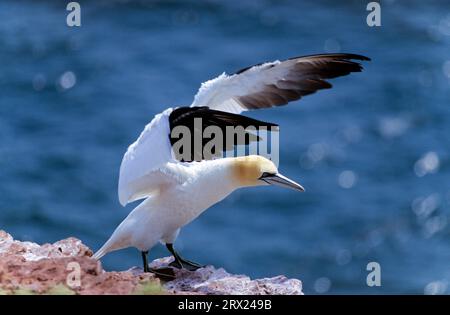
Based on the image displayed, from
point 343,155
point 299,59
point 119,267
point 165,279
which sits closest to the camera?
point 165,279

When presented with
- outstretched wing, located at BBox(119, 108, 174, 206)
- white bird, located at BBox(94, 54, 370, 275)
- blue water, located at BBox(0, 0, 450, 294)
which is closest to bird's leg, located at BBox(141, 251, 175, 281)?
white bird, located at BBox(94, 54, 370, 275)

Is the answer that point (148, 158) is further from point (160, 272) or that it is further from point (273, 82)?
point (273, 82)

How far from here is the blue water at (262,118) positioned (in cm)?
2094

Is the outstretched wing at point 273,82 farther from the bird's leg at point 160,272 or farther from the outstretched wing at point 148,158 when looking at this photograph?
the bird's leg at point 160,272

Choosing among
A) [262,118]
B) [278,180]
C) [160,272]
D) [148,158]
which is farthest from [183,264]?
[262,118]

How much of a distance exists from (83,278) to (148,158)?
3.41ft

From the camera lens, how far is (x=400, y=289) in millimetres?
20016

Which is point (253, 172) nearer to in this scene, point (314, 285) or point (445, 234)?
point (314, 285)

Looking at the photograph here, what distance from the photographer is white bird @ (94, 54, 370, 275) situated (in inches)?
275

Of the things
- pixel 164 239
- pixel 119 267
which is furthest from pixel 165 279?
pixel 119 267

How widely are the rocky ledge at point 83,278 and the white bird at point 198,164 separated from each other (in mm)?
254
